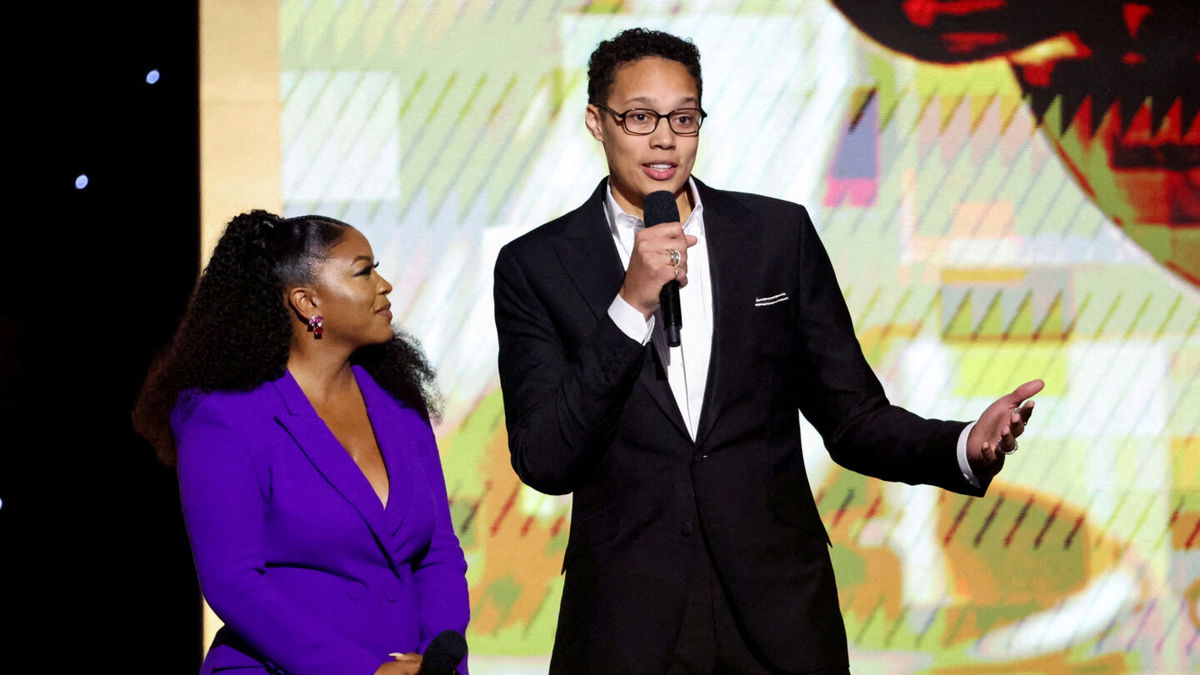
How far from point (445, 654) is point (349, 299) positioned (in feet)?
1.89

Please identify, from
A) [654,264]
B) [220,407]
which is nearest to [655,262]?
[654,264]

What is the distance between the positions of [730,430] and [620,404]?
7.2 inches

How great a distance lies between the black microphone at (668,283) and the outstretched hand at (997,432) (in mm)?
404

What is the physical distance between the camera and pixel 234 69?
12.2ft

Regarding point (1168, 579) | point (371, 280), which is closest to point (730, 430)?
point (371, 280)

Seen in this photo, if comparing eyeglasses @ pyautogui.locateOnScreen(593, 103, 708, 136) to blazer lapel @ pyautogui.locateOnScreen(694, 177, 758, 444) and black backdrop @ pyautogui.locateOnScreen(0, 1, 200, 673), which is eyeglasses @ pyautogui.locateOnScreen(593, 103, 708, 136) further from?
black backdrop @ pyautogui.locateOnScreen(0, 1, 200, 673)

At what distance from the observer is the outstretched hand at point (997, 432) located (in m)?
1.67

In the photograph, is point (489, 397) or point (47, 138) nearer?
point (47, 138)

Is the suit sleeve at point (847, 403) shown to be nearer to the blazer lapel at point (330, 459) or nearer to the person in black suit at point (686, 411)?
the person in black suit at point (686, 411)

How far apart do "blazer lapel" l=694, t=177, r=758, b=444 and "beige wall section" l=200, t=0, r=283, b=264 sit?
206cm

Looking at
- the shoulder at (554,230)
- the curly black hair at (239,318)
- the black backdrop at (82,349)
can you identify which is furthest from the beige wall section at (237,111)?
the shoulder at (554,230)

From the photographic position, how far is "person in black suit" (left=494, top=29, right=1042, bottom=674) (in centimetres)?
173

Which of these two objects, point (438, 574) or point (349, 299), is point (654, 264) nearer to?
point (349, 299)

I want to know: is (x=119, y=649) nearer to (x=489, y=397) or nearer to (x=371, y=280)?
(x=489, y=397)
